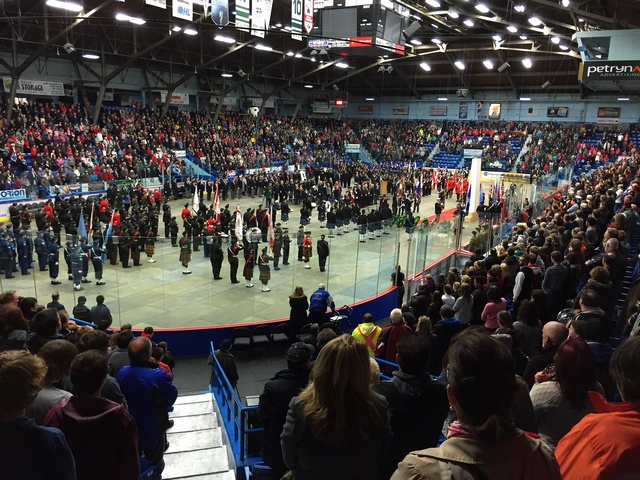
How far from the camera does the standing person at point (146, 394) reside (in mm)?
3893

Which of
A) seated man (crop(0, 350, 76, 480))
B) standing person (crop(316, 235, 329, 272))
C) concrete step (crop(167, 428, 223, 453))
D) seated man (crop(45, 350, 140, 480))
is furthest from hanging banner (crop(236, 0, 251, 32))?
seated man (crop(0, 350, 76, 480))

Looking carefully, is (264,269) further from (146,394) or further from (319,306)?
(146,394)

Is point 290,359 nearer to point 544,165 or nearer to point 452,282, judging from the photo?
point 452,282

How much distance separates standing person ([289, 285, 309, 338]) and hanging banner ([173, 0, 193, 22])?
1451cm

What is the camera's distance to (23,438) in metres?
2.16

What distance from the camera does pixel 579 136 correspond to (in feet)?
144

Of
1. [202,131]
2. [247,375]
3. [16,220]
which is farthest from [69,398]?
[202,131]

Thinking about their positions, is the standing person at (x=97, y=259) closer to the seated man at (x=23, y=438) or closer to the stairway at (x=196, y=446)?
the stairway at (x=196, y=446)

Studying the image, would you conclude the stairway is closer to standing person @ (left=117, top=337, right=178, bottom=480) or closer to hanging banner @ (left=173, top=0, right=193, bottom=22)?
standing person @ (left=117, top=337, right=178, bottom=480)

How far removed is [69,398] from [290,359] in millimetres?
1263

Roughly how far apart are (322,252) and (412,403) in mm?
11039

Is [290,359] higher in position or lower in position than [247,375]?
higher

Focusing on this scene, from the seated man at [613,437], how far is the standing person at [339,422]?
786 millimetres

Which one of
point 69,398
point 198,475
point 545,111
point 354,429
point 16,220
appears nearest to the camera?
point 354,429
